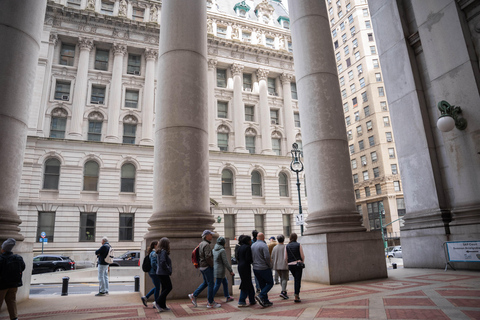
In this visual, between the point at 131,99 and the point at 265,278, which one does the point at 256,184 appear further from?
the point at 265,278

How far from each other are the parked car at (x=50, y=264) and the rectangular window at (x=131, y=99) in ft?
60.3

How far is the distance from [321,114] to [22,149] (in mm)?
9184

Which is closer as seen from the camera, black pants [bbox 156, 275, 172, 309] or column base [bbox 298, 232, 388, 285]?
black pants [bbox 156, 275, 172, 309]

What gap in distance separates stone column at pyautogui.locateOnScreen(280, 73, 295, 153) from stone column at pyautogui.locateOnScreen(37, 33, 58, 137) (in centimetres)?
2863

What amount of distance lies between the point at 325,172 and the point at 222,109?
32.7m

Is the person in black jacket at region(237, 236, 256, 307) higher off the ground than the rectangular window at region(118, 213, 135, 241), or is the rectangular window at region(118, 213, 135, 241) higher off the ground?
the rectangular window at region(118, 213, 135, 241)

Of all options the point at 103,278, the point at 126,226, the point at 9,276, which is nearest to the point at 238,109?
the point at 126,226

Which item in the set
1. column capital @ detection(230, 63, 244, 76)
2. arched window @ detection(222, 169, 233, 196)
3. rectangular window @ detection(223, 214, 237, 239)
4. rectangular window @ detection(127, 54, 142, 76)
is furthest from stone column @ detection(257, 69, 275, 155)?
rectangular window @ detection(127, 54, 142, 76)

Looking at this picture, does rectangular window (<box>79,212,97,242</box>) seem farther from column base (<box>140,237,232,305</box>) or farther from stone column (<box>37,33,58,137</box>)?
column base (<box>140,237,232,305</box>)

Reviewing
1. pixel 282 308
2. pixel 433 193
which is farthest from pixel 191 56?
pixel 433 193

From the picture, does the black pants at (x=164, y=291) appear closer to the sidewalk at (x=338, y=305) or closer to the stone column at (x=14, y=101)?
the sidewalk at (x=338, y=305)

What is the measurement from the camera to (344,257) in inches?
394

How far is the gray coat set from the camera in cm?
754

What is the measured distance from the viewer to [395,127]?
14320mm
